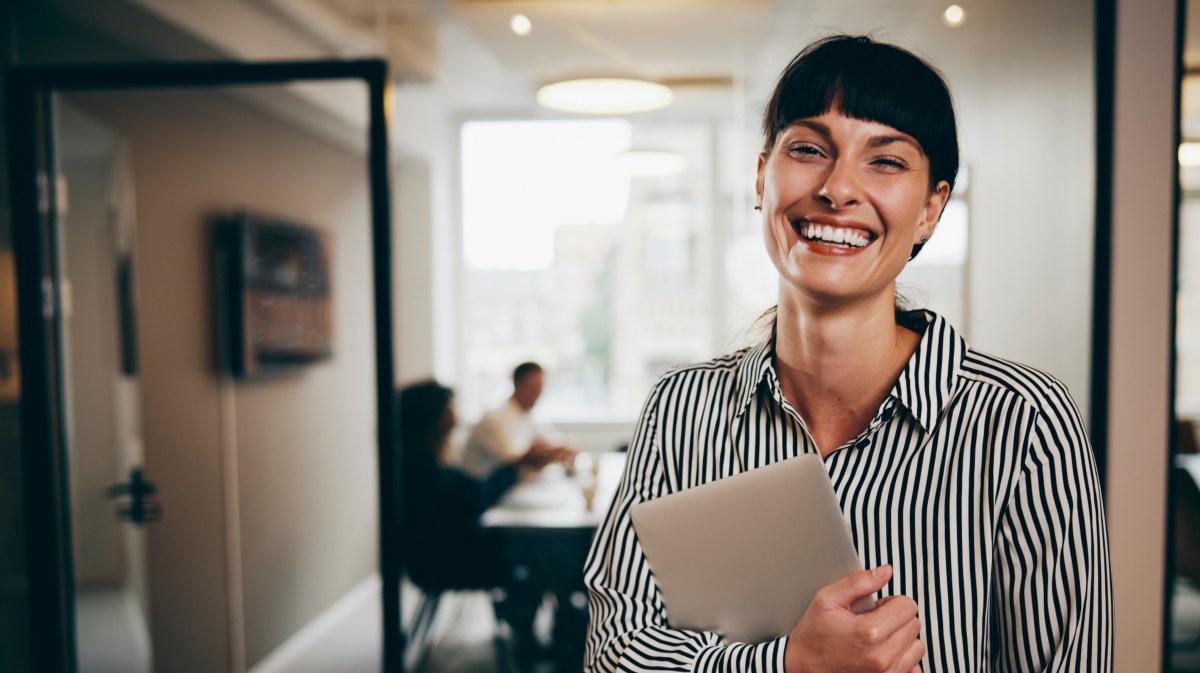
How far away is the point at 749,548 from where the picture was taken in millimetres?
851

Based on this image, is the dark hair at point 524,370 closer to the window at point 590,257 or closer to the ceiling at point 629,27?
the window at point 590,257

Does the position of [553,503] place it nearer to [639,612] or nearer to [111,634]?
[111,634]

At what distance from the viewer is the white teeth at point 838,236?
32.5 inches

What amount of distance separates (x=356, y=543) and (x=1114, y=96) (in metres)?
3.24

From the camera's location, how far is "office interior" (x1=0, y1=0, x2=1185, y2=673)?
1829 millimetres

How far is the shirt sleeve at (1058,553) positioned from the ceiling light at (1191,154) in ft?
4.92

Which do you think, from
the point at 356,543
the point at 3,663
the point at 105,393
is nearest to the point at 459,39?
the point at 105,393

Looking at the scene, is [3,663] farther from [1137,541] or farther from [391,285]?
[1137,541]

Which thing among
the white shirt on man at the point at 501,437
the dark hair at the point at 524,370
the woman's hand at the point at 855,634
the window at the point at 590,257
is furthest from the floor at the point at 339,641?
the woman's hand at the point at 855,634

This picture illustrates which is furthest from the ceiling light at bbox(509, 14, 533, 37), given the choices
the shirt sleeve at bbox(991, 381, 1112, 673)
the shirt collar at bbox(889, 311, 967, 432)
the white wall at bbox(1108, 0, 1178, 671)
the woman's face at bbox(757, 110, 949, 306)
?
the shirt sleeve at bbox(991, 381, 1112, 673)

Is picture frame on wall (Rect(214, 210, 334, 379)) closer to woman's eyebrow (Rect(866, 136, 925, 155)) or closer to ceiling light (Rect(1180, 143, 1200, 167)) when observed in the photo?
woman's eyebrow (Rect(866, 136, 925, 155))

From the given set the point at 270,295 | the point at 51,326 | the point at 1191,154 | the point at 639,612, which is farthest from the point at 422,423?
the point at 1191,154

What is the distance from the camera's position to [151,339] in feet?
8.91

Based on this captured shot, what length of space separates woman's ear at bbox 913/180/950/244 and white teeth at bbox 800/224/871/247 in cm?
12
